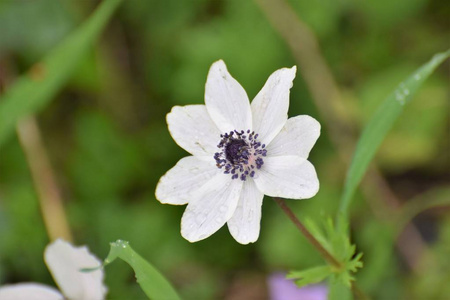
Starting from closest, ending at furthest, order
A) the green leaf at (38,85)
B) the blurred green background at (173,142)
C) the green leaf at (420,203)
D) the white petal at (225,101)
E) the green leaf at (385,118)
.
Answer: the white petal at (225,101)
the green leaf at (385,118)
the green leaf at (38,85)
the green leaf at (420,203)
the blurred green background at (173,142)

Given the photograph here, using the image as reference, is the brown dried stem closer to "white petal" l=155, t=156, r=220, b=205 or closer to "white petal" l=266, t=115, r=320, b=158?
"white petal" l=155, t=156, r=220, b=205

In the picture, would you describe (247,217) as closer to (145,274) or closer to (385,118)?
(145,274)

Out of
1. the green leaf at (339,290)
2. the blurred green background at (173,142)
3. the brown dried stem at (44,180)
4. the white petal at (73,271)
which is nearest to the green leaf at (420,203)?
the blurred green background at (173,142)

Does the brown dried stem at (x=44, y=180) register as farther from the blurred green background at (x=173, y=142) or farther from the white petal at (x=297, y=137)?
Result: the white petal at (x=297, y=137)

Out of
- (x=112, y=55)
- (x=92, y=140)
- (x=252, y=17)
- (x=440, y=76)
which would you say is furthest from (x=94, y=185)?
(x=440, y=76)

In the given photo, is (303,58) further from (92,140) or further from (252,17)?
(92,140)

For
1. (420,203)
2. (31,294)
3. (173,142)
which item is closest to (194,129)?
(31,294)
